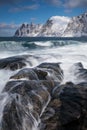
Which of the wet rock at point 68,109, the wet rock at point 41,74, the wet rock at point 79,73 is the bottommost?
the wet rock at point 79,73

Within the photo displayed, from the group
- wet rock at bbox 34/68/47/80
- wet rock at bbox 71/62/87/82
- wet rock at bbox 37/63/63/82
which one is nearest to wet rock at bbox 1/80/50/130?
wet rock at bbox 34/68/47/80

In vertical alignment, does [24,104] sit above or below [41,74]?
below

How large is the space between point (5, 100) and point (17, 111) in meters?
0.72

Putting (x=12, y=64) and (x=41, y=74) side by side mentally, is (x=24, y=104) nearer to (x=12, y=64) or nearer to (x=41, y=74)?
(x=41, y=74)

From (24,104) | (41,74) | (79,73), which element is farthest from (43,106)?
(79,73)

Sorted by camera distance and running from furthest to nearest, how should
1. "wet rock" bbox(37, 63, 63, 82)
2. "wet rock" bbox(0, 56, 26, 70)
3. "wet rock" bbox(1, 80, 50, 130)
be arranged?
"wet rock" bbox(0, 56, 26, 70) < "wet rock" bbox(37, 63, 63, 82) < "wet rock" bbox(1, 80, 50, 130)

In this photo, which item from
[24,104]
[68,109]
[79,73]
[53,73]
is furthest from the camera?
[79,73]

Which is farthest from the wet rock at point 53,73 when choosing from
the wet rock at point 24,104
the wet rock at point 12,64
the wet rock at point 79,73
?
the wet rock at point 24,104

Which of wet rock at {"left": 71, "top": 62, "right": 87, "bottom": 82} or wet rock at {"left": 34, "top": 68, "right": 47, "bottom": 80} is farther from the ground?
wet rock at {"left": 34, "top": 68, "right": 47, "bottom": 80}

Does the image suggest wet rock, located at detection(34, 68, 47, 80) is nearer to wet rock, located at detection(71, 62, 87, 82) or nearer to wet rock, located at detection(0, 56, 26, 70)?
wet rock, located at detection(71, 62, 87, 82)

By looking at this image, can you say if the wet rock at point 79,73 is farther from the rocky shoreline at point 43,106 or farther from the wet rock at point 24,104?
the wet rock at point 24,104

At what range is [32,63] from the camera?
15.5 m

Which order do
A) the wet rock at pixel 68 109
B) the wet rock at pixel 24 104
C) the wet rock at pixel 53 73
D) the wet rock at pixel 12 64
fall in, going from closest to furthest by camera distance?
the wet rock at pixel 68 109, the wet rock at pixel 24 104, the wet rock at pixel 53 73, the wet rock at pixel 12 64

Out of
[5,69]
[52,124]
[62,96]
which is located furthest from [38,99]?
[5,69]
